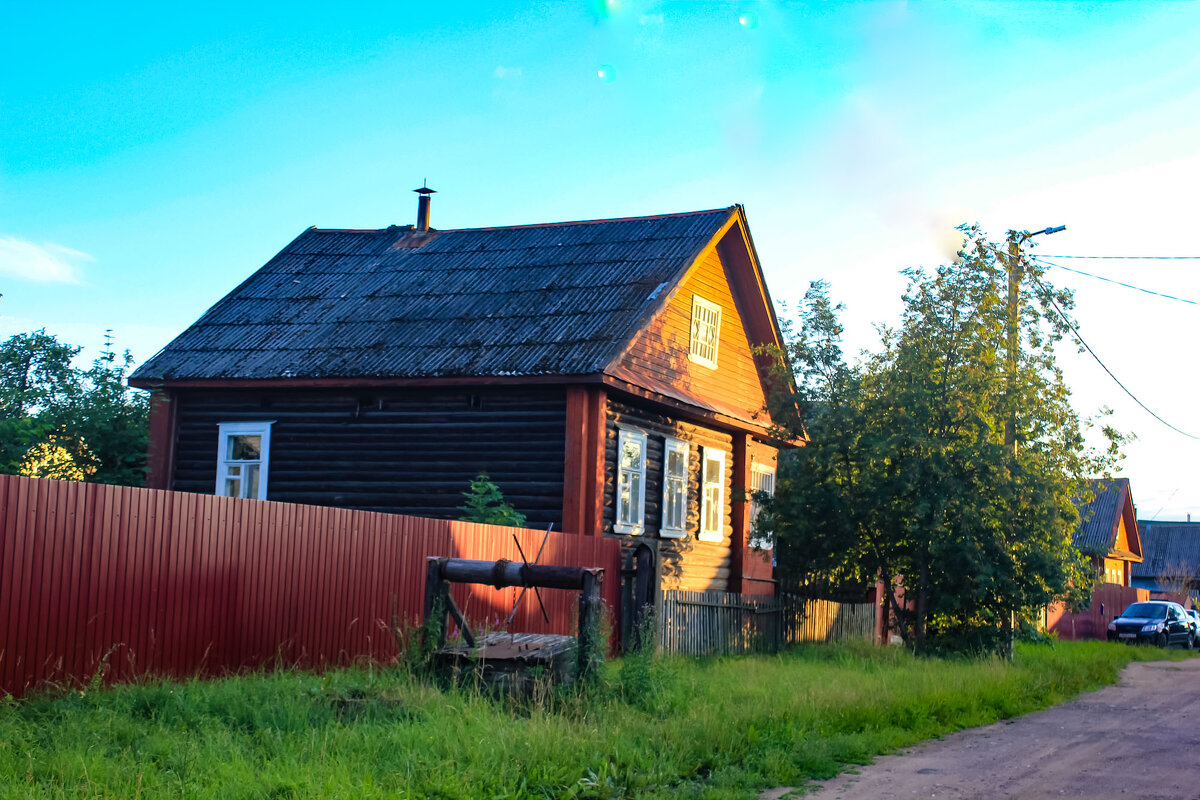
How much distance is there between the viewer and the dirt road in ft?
27.5

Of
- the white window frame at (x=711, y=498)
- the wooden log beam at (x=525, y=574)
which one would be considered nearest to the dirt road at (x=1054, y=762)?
the wooden log beam at (x=525, y=574)

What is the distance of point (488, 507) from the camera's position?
17312mm

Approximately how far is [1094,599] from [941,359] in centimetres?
2535

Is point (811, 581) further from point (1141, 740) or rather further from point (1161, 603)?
point (1161, 603)

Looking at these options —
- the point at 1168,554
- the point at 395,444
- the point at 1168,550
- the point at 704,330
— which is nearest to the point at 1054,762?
the point at 395,444

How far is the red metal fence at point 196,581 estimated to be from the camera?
8.64 meters

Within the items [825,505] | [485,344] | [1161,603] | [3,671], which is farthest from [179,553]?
[1161,603]

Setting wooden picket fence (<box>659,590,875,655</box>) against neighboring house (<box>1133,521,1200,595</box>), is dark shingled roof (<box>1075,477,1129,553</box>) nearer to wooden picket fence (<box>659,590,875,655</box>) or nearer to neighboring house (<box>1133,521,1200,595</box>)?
neighboring house (<box>1133,521,1200,595</box>)

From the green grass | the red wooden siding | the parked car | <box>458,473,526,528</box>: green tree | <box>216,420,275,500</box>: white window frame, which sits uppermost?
the red wooden siding

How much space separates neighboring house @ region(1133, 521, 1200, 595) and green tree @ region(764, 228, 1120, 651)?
176ft

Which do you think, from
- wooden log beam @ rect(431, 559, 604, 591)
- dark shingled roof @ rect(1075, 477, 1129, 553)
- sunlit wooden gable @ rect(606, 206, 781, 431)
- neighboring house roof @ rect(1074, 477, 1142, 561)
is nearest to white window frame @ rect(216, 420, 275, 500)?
sunlit wooden gable @ rect(606, 206, 781, 431)

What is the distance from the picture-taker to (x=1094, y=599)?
3991 centimetres

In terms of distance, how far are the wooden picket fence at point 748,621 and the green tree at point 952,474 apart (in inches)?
38.1

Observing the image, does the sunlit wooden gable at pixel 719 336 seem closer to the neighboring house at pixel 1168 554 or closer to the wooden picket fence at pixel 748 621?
the wooden picket fence at pixel 748 621
